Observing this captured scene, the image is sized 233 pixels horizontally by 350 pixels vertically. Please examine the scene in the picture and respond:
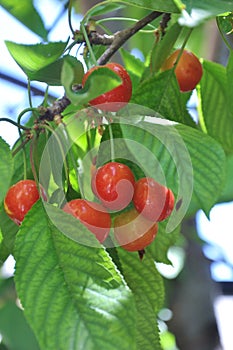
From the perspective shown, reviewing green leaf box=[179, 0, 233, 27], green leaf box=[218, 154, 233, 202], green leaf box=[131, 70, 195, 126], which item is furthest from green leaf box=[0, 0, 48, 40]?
green leaf box=[218, 154, 233, 202]

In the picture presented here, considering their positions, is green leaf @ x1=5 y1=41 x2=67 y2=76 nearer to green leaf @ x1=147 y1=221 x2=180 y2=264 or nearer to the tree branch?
the tree branch

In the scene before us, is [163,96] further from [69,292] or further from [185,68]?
[69,292]

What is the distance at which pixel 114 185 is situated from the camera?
109 cm

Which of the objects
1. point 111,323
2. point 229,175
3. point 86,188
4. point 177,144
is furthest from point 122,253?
point 229,175

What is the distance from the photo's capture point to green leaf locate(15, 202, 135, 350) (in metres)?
0.94

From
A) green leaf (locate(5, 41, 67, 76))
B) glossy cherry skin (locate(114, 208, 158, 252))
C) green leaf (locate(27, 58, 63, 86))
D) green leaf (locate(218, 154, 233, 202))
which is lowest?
green leaf (locate(218, 154, 233, 202))

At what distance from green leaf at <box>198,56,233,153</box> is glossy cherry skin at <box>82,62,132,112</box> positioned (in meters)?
0.40

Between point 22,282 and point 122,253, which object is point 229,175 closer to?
point 122,253

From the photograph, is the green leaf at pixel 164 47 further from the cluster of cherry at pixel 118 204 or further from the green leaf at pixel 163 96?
the cluster of cherry at pixel 118 204

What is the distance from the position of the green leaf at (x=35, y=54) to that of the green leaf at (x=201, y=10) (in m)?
0.24

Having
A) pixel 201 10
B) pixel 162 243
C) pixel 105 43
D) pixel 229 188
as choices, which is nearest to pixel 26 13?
pixel 105 43

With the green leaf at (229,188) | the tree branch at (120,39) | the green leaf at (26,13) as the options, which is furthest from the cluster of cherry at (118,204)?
the green leaf at (229,188)

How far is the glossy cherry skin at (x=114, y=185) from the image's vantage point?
110 cm

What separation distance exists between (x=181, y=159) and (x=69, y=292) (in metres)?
0.29
